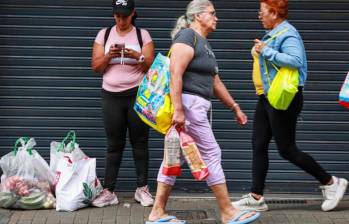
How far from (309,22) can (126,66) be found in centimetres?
199

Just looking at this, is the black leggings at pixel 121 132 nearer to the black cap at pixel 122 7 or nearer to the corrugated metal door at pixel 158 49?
the corrugated metal door at pixel 158 49

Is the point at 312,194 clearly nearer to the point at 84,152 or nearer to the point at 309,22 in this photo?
the point at 309,22

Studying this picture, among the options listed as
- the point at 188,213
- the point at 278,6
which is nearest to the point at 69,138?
the point at 188,213

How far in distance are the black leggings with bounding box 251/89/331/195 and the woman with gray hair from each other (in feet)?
2.71

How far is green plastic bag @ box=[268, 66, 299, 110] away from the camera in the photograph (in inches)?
296

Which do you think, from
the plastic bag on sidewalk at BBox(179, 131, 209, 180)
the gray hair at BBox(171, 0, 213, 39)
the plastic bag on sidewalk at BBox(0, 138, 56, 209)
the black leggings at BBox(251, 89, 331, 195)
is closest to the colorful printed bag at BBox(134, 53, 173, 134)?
the plastic bag on sidewalk at BBox(179, 131, 209, 180)

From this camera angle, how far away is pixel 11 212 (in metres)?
7.95

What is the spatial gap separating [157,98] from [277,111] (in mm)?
1227

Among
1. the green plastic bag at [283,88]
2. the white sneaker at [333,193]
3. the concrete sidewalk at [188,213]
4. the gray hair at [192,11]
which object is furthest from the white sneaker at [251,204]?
the gray hair at [192,11]

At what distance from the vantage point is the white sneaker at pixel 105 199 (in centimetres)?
819

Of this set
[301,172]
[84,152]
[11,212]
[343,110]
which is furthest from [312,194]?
[11,212]

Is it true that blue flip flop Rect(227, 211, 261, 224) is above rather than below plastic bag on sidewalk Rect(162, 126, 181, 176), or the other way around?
below

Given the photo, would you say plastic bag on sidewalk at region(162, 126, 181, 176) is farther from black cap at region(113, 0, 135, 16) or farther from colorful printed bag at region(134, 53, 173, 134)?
black cap at region(113, 0, 135, 16)

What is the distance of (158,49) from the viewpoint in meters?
8.87
